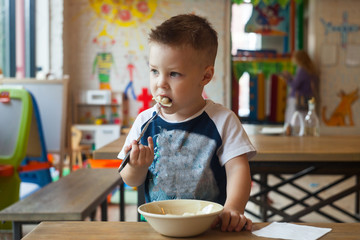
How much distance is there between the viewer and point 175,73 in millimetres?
1004

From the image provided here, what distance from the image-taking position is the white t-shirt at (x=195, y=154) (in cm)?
108

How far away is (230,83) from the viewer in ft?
22.7

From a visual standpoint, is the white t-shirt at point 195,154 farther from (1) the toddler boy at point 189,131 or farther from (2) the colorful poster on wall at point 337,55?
(2) the colorful poster on wall at point 337,55

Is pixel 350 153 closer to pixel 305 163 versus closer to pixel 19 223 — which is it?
pixel 305 163

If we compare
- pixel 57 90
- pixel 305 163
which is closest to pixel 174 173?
pixel 305 163

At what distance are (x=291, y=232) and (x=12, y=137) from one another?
2141 millimetres

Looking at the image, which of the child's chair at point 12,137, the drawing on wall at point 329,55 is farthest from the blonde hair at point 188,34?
the drawing on wall at point 329,55

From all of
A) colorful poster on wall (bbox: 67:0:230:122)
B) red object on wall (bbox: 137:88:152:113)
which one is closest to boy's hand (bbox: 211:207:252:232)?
red object on wall (bbox: 137:88:152:113)

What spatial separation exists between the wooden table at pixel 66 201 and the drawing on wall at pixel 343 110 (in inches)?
196

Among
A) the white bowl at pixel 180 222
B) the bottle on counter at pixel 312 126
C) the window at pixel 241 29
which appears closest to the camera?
the white bowl at pixel 180 222

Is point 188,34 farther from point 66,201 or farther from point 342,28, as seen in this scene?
point 342,28

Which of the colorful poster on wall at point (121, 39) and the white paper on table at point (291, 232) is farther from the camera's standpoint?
the colorful poster on wall at point (121, 39)

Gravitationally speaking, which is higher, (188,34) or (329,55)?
(329,55)

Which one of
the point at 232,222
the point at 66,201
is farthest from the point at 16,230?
the point at 232,222
